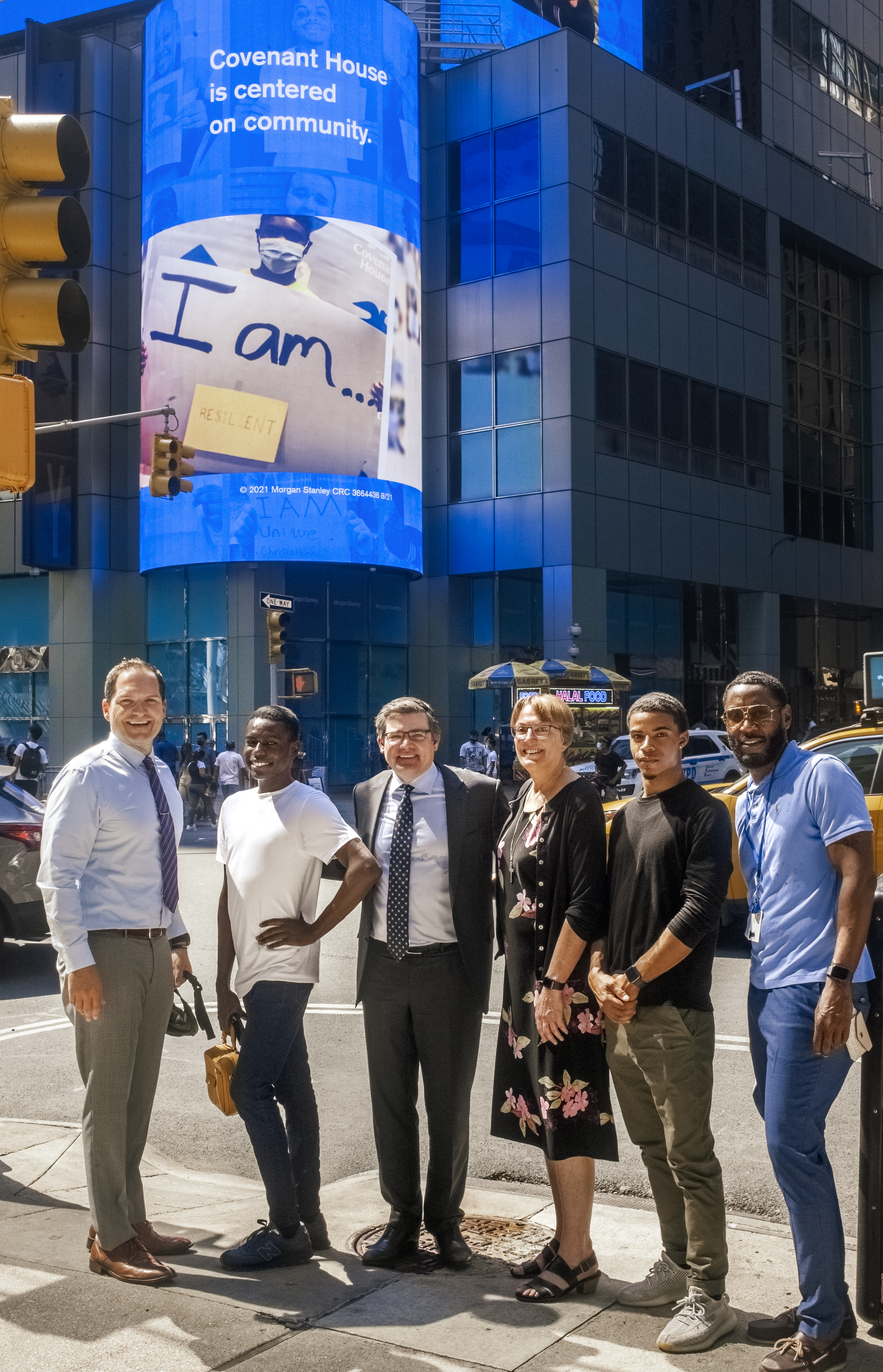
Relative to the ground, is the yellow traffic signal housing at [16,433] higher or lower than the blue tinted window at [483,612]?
lower

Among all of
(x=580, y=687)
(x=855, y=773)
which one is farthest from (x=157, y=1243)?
(x=580, y=687)

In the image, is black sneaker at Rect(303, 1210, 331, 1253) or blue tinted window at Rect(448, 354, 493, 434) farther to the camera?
blue tinted window at Rect(448, 354, 493, 434)

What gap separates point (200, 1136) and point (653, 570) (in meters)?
30.5

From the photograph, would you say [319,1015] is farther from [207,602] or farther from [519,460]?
[207,602]

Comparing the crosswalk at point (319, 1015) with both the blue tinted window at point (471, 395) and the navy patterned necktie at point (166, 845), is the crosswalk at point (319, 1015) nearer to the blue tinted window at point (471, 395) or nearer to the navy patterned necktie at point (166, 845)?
the navy patterned necktie at point (166, 845)

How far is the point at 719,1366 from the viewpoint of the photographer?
3.85 m

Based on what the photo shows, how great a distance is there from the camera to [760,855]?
412 cm

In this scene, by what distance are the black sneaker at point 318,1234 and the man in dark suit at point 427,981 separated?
0.74ft

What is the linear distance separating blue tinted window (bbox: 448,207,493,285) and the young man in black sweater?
107ft

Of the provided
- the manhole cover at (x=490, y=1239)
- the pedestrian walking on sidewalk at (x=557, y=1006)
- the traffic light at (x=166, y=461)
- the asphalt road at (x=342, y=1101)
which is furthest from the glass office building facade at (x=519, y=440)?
the pedestrian walking on sidewalk at (x=557, y=1006)

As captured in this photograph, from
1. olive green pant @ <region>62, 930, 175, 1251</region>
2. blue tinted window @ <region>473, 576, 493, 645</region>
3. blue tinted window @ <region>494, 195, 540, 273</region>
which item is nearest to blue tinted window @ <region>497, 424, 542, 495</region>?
blue tinted window @ <region>473, 576, 493, 645</region>

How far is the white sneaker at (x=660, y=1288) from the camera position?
4.26 m

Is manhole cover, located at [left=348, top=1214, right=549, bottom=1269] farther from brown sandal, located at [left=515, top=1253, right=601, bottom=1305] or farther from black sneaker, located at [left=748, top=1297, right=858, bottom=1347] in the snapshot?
black sneaker, located at [left=748, top=1297, right=858, bottom=1347]

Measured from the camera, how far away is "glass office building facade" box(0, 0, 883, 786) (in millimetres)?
34031
